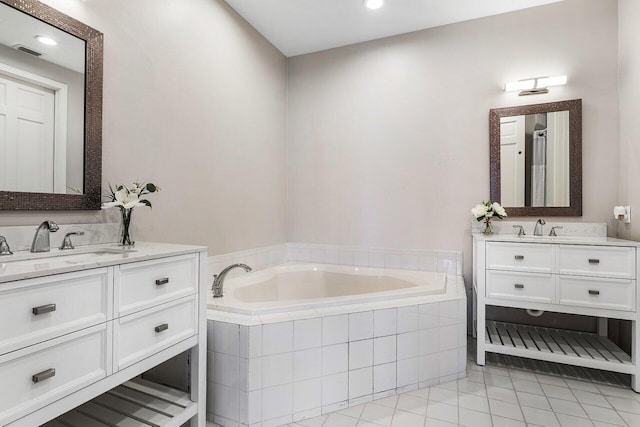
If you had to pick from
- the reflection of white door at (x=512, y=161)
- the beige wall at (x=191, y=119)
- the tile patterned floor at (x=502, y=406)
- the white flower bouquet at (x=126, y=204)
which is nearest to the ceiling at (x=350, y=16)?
the beige wall at (x=191, y=119)

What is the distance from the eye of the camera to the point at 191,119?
7.14 ft

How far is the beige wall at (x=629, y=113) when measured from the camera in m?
2.09

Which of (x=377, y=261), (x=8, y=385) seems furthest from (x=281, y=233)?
(x=8, y=385)

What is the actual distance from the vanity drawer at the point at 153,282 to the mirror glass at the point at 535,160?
2.33 meters

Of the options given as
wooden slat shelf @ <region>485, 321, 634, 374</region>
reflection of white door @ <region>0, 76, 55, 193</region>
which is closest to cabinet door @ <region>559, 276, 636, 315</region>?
wooden slat shelf @ <region>485, 321, 634, 374</region>

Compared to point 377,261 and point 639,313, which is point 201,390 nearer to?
point 377,261

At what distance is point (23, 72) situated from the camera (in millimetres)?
1355

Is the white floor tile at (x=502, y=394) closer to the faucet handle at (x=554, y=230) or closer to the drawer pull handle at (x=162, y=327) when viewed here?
the faucet handle at (x=554, y=230)

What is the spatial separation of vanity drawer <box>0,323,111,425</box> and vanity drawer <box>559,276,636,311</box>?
2.38m

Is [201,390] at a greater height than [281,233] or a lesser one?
lesser

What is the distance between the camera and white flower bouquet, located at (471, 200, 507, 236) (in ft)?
8.21

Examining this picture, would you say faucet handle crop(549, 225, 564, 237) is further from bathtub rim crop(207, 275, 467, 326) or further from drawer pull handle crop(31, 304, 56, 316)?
drawer pull handle crop(31, 304, 56, 316)

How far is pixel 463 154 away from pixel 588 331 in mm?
1583

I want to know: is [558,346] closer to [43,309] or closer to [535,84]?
[535,84]
